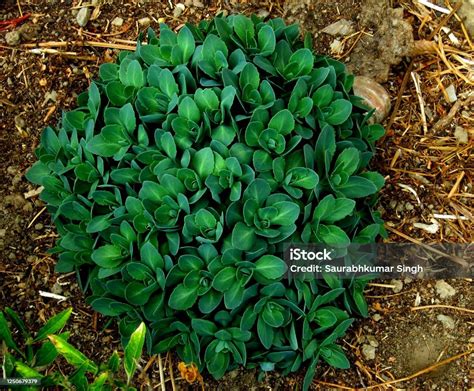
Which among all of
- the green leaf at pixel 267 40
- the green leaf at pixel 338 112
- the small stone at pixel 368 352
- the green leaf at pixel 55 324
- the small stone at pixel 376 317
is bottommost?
the small stone at pixel 368 352

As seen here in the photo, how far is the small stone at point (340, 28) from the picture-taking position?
10.0 ft

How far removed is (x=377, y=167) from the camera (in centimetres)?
283

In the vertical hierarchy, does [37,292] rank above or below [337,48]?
below

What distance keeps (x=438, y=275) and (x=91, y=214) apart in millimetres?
1317

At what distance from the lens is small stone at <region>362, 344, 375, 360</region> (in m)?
2.47

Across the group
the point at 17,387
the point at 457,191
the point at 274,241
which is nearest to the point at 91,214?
the point at 274,241

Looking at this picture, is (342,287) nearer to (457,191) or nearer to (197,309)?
(197,309)

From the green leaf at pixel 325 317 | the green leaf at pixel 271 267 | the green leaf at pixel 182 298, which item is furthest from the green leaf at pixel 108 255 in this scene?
the green leaf at pixel 325 317

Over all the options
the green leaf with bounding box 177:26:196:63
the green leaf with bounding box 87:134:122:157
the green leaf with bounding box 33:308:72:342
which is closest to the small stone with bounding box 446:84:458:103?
the green leaf with bounding box 177:26:196:63

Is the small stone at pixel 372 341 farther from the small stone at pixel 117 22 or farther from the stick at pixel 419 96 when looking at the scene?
the small stone at pixel 117 22

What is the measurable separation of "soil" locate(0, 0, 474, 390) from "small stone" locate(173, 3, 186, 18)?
0.02 meters

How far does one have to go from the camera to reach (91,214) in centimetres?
221

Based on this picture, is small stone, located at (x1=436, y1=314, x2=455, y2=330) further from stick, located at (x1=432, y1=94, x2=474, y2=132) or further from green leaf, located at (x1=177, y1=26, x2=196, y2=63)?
green leaf, located at (x1=177, y1=26, x2=196, y2=63)

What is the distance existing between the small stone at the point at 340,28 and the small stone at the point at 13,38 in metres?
1.33
